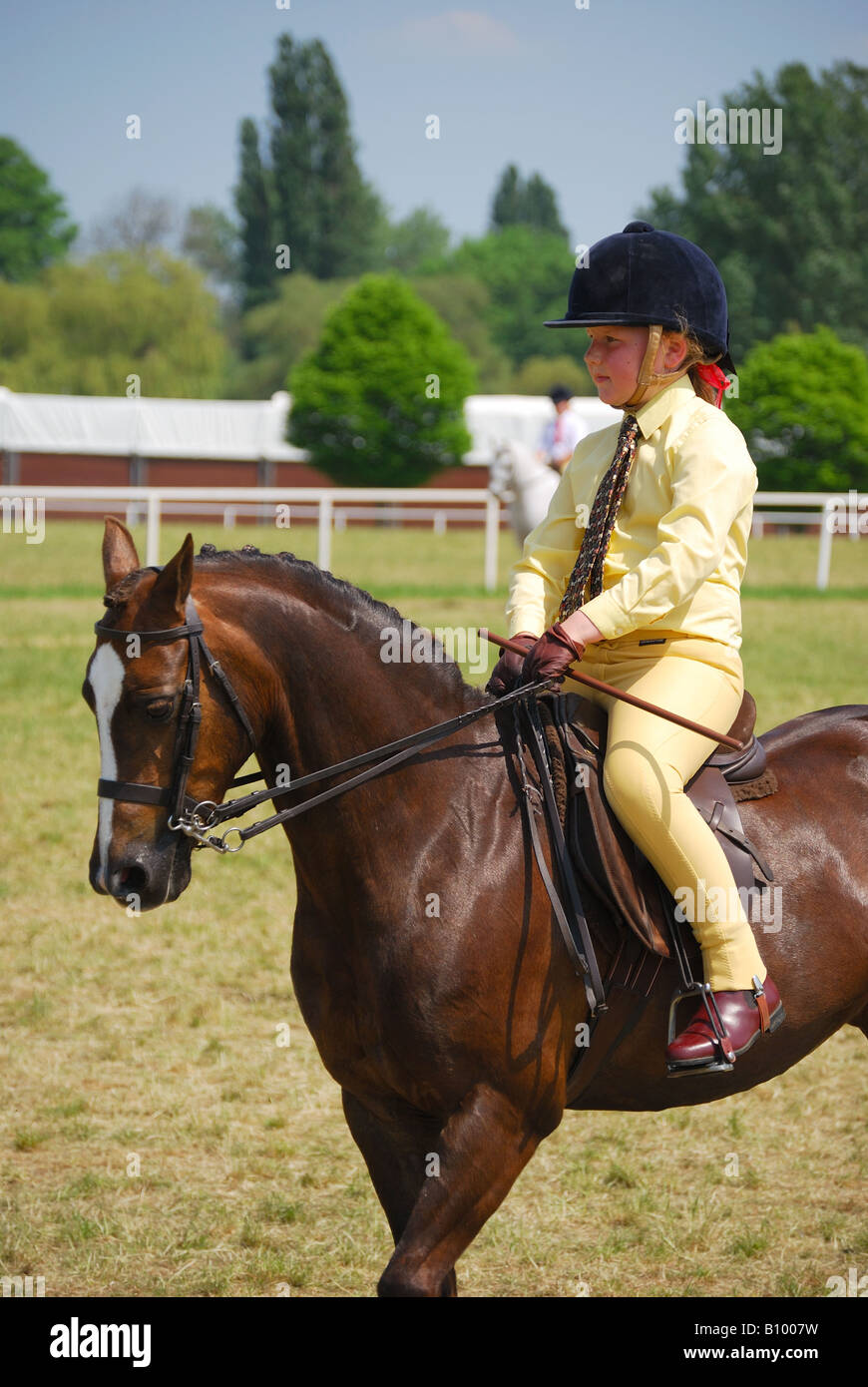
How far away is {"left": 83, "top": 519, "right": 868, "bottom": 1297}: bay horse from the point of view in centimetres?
264

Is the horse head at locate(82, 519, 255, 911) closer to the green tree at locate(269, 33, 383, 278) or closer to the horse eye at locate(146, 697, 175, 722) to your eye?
the horse eye at locate(146, 697, 175, 722)

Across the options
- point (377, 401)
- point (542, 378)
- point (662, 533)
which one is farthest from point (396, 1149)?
point (542, 378)

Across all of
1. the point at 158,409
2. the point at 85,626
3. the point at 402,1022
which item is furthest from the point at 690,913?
the point at 158,409

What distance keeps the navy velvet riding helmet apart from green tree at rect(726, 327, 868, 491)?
87.4 ft

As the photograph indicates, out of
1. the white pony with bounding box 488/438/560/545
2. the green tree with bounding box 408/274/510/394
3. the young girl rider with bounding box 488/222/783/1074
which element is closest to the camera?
the young girl rider with bounding box 488/222/783/1074

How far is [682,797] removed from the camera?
2.96 metres

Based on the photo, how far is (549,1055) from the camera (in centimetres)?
290

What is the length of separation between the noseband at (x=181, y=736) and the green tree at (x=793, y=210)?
54428mm

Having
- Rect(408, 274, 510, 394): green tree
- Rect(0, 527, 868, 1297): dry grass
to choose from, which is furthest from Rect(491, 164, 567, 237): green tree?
Rect(0, 527, 868, 1297): dry grass

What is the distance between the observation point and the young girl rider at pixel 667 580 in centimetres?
290

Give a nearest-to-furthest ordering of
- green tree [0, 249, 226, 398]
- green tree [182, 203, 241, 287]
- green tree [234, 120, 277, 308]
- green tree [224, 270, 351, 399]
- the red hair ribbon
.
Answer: the red hair ribbon → green tree [0, 249, 226, 398] → green tree [224, 270, 351, 399] → green tree [234, 120, 277, 308] → green tree [182, 203, 241, 287]

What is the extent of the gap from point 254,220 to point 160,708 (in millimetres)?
69646

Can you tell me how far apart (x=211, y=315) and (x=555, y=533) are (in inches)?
2032

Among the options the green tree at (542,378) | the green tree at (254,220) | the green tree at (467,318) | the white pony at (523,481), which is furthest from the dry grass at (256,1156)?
the green tree at (254,220)
